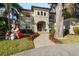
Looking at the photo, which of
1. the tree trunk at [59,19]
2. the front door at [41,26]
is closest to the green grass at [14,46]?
the front door at [41,26]

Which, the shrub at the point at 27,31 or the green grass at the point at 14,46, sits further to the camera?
the shrub at the point at 27,31

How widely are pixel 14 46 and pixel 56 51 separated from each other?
1446mm

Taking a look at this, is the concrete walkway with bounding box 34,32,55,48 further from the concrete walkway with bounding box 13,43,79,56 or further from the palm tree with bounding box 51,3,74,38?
the palm tree with bounding box 51,3,74,38

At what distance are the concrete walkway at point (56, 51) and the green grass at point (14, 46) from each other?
19cm

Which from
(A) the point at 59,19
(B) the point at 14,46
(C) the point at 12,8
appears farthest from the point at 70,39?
(C) the point at 12,8

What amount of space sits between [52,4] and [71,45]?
5.13ft

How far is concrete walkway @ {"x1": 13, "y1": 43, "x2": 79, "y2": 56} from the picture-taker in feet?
23.1

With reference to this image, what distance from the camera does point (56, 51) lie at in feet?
23.4

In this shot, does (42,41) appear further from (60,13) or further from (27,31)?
(60,13)

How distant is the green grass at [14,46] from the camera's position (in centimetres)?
711

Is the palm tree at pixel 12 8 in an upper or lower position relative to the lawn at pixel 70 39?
upper

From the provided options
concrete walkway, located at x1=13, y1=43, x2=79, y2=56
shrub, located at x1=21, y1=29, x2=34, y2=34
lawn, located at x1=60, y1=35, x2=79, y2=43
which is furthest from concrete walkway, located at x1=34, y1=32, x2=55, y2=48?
lawn, located at x1=60, y1=35, x2=79, y2=43

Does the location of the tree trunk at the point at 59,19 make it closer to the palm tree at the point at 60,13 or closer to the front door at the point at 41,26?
the palm tree at the point at 60,13

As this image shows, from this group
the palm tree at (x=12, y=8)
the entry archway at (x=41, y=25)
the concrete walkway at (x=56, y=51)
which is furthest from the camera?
the entry archway at (x=41, y=25)
